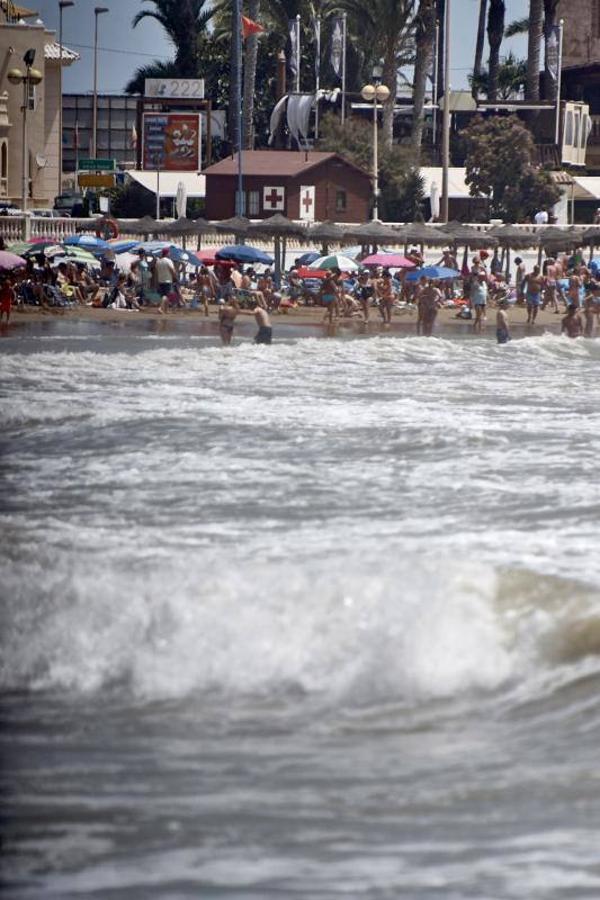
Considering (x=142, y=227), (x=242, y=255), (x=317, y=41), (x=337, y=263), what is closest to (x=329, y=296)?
(x=337, y=263)

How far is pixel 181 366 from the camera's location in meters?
29.1

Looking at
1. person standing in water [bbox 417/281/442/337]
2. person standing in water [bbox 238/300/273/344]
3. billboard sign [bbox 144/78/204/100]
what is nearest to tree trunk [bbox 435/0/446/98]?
billboard sign [bbox 144/78/204/100]

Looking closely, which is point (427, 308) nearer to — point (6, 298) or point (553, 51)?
point (6, 298)

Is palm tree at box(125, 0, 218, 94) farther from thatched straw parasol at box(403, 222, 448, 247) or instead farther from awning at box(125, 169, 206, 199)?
Answer: thatched straw parasol at box(403, 222, 448, 247)

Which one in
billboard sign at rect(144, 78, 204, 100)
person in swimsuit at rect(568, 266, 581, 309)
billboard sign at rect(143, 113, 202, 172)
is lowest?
person in swimsuit at rect(568, 266, 581, 309)

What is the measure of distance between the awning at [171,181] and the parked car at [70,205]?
2.48 meters

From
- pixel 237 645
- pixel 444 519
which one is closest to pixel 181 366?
pixel 444 519

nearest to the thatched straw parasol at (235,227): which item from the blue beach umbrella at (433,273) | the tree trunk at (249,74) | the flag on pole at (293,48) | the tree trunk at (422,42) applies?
the blue beach umbrella at (433,273)

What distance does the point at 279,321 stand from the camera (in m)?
39.3

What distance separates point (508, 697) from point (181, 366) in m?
19.8

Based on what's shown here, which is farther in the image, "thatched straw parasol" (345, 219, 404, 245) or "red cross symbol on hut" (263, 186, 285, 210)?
"red cross symbol on hut" (263, 186, 285, 210)

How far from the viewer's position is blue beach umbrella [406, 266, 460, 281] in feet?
142

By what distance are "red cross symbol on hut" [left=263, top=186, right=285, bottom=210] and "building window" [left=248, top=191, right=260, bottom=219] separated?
373mm

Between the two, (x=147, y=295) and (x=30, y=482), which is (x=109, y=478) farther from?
(x=147, y=295)
